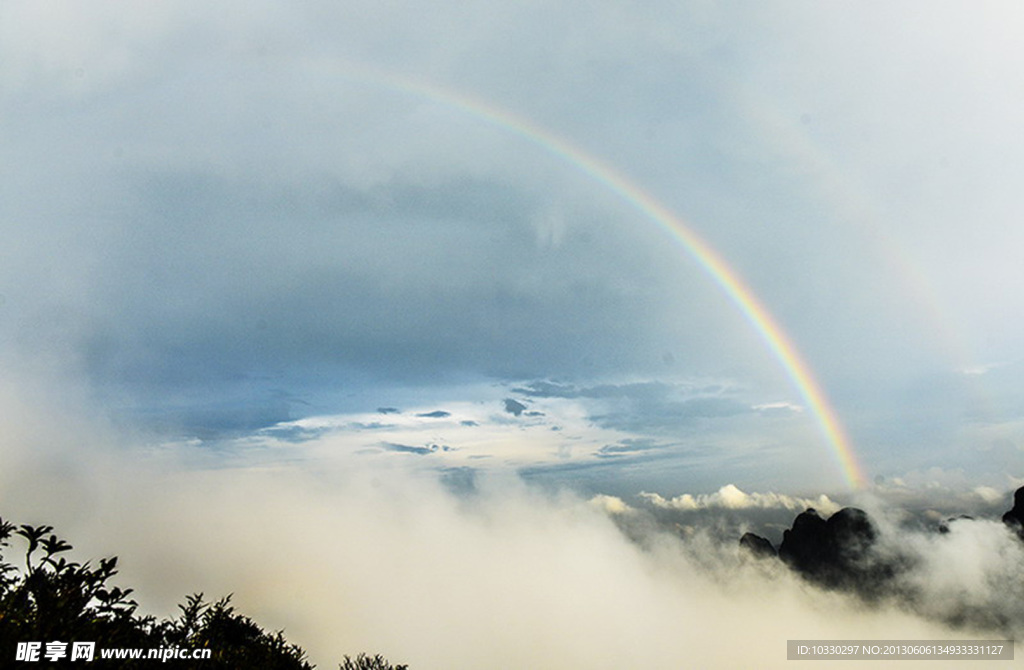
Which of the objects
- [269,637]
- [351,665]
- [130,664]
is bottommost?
[351,665]

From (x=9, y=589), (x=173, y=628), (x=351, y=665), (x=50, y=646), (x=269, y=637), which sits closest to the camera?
(x=50, y=646)

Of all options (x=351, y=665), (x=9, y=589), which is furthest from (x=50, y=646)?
(x=351, y=665)

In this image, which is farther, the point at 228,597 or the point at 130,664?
the point at 228,597

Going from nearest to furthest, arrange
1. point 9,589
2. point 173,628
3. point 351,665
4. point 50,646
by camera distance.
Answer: point 50,646 → point 9,589 → point 173,628 → point 351,665

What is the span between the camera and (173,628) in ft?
82.4

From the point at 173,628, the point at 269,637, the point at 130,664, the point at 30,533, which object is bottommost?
the point at 269,637

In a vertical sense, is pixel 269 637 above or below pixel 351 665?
above

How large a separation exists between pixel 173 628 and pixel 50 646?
485 inches

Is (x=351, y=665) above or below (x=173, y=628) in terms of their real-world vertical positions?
below

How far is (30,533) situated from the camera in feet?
50.8

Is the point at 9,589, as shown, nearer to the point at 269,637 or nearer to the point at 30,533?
the point at 30,533

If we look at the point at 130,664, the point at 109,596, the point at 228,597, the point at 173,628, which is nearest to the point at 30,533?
the point at 109,596

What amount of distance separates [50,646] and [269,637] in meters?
21.2

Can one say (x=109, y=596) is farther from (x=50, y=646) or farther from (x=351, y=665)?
(x=351, y=665)
